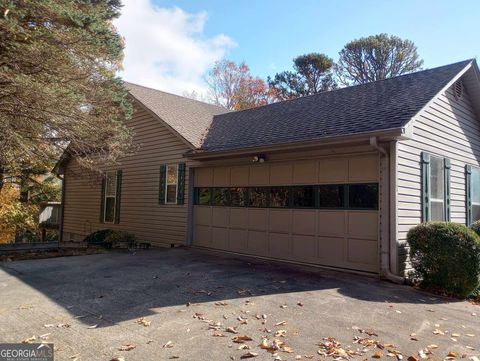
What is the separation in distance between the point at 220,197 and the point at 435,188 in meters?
5.55

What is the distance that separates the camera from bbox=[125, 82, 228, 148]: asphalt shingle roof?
41.2 ft

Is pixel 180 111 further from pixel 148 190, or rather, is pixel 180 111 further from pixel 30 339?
pixel 30 339

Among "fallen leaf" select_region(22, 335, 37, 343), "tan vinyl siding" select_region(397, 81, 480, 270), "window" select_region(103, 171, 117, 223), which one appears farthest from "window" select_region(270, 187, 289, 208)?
"window" select_region(103, 171, 117, 223)

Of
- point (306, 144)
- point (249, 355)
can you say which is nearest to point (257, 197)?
point (306, 144)

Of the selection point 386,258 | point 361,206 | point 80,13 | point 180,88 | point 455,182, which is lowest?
point 386,258

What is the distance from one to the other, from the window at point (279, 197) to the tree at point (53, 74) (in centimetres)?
478

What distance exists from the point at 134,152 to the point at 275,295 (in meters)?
8.93

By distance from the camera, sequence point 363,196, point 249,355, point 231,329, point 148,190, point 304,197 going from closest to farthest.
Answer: point 249,355 → point 231,329 → point 363,196 → point 304,197 → point 148,190

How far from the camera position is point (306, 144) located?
839 centimetres

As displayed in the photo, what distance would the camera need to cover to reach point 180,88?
34625 mm

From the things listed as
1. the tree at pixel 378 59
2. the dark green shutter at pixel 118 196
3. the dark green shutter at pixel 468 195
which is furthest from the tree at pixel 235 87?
the dark green shutter at pixel 468 195

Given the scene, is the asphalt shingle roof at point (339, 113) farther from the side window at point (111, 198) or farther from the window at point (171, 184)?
the side window at point (111, 198)

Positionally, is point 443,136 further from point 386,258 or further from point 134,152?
point 134,152

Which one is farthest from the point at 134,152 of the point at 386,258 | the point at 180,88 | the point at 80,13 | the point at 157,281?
the point at 180,88
